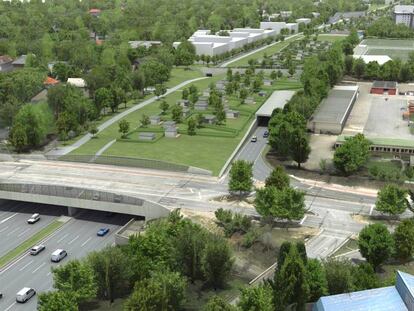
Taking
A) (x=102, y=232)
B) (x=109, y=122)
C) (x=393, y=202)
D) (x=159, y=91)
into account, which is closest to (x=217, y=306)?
(x=102, y=232)

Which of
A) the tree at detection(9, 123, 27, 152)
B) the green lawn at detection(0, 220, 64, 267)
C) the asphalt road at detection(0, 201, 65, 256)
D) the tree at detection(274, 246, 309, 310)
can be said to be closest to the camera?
the tree at detection(274, 246, 309, 310)

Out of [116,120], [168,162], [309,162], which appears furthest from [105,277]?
[116,120]

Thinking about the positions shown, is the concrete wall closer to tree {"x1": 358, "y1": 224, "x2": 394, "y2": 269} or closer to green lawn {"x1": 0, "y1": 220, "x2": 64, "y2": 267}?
green lawn {"x1": 0, "y1": 220, "x2": 64, "y2": 267}

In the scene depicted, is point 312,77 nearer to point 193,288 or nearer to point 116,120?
point 116,120

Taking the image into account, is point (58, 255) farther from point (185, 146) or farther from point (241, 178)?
point (185, 146)

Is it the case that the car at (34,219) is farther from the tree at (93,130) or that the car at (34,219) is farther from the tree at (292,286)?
the tree at (292,286)

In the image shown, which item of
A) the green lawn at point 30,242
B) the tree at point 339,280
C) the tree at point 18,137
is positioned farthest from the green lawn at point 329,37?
the tree at point 339,280

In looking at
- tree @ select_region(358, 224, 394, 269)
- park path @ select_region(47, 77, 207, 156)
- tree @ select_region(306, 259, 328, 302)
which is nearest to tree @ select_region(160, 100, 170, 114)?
park path @ select_region(47, 77, 207, 156)
